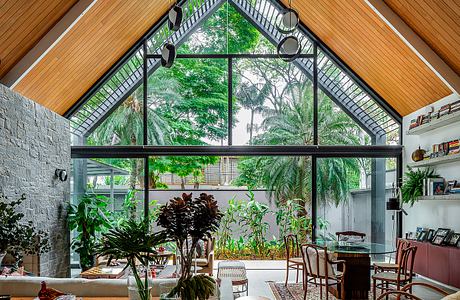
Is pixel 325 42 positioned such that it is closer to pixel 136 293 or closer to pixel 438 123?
pixel 438 123

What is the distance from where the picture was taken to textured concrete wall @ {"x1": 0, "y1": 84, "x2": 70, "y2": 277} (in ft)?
19.7

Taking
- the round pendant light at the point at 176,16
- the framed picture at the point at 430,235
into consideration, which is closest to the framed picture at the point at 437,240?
the framed picture at the point at 430,235

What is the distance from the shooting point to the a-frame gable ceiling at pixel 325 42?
271 inches

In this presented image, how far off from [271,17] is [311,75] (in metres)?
1.39

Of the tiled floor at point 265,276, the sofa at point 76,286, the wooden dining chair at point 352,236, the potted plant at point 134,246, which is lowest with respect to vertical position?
the tiled floor at point 265,276

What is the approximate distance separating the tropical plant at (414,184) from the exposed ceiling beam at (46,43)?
19.2 feet

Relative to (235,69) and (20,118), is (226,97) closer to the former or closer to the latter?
(235,69)

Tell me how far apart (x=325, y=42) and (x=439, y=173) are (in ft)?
10.6

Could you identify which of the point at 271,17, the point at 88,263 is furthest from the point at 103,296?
the point at 271,17

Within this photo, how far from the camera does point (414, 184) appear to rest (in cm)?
777

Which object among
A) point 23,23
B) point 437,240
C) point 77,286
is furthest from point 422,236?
point 23,23

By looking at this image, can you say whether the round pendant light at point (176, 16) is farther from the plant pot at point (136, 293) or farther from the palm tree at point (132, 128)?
the palm tree at point (132, 128)

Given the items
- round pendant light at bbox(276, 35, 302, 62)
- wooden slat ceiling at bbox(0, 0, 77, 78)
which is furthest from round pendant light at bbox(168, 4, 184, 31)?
wooden slat ceiling at bbox(0, 0, 77, 78)

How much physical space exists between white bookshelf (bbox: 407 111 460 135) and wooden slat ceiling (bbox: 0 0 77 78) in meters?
5.65
